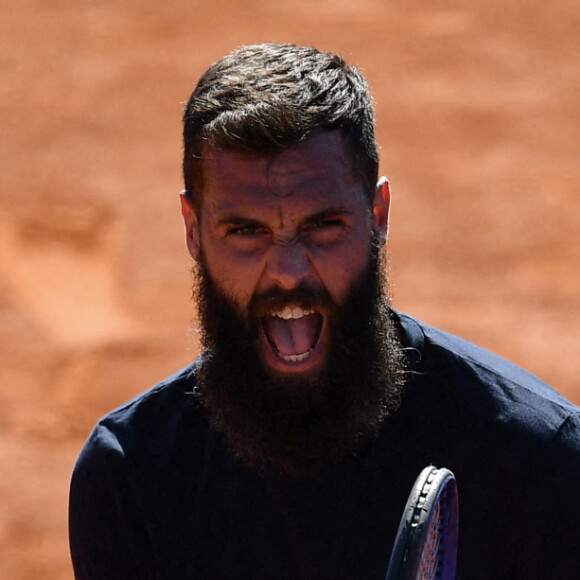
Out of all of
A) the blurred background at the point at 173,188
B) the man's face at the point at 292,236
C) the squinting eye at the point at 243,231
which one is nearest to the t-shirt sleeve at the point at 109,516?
the man's face at the point at 292,236

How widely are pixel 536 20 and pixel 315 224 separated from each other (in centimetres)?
646

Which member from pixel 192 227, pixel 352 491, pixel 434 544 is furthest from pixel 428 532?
pixel 192 227

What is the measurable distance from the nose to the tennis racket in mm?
662

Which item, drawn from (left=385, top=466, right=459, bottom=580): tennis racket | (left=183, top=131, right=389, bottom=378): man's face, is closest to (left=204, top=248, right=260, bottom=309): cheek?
(left=183, top=131, right=389, bottom=378): man's face

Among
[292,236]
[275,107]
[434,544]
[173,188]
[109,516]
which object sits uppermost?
[173,188]

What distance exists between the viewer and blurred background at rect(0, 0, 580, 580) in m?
7.75

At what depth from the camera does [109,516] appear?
11.6ft

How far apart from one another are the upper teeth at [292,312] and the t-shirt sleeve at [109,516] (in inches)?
21.5

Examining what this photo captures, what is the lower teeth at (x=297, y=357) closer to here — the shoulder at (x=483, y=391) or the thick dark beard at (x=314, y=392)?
the thick dark beard at (x=314, y=392)

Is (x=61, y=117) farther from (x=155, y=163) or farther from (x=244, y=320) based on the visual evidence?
(x=244, y=320)

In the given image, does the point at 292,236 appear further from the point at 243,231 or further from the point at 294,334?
the point at 294,334

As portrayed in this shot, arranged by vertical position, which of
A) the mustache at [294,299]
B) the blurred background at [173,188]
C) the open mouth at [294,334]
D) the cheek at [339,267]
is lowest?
the open mouth at [294,334]

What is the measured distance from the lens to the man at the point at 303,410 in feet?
11.0

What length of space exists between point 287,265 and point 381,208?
399 mm
